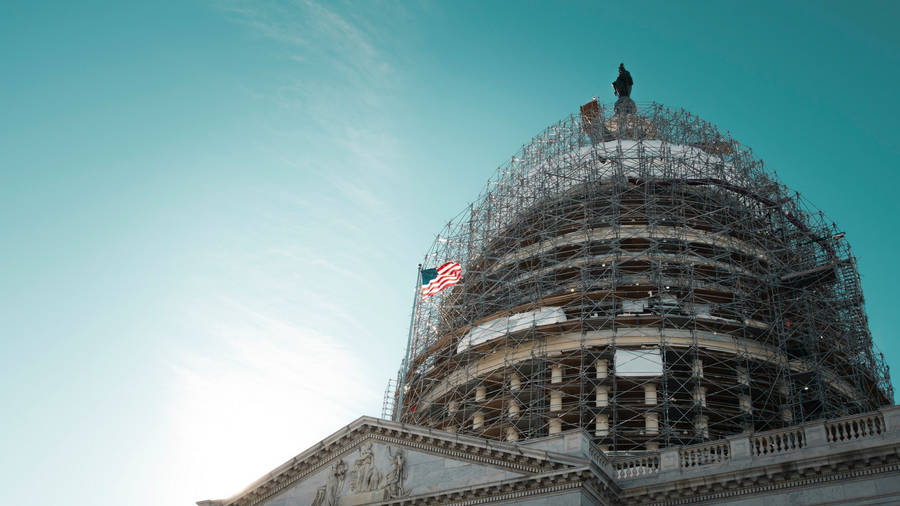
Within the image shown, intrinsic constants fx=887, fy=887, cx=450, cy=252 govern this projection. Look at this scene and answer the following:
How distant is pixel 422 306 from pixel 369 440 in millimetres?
19768

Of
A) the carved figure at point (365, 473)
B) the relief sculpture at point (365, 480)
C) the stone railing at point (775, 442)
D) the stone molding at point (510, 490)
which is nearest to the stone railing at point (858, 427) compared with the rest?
the stone railing at point (775, 442)

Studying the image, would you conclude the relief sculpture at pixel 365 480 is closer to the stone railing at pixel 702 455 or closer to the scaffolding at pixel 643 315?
the scaffolding at pixel 643 315

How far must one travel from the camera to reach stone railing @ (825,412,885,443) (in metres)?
24.8

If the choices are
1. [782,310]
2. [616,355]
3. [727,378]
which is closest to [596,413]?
[616,355]

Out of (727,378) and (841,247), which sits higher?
(841,247)

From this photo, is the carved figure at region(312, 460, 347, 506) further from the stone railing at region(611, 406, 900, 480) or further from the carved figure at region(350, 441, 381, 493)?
the stone railing at region(611, 406, 900, 480)

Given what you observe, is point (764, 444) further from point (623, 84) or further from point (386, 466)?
point (623, 84)

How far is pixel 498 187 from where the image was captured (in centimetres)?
5525

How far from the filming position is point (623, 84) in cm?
7038

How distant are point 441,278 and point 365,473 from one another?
12912 mm

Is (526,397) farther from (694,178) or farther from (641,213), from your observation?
(694,178)

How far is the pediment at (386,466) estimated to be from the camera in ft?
92.6

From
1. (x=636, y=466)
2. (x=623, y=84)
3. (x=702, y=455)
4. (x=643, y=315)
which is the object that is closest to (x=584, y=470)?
(x=636, y=466)

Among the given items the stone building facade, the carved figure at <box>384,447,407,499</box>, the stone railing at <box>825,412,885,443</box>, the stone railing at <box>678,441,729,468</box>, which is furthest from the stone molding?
the stone railing at <box>825,412,885,443</box>
